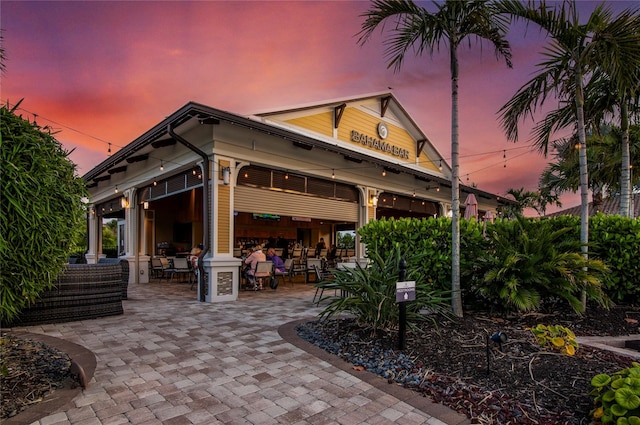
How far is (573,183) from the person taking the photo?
1091 cm

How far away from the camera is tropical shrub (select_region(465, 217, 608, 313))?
179 inches

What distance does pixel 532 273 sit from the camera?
15.3 ft

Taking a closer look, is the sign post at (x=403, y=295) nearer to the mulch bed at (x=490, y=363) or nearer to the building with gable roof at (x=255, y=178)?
the mulch bed at (x=490, y=363)

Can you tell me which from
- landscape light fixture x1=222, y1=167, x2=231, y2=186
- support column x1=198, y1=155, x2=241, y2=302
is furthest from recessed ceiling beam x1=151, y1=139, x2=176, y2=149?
landscape light fixture x1=222, y1=167, x2=231, y2=186

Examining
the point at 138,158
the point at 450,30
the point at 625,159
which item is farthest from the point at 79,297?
the point at 625,159

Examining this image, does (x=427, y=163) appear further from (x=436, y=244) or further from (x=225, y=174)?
(x=436, y=244)

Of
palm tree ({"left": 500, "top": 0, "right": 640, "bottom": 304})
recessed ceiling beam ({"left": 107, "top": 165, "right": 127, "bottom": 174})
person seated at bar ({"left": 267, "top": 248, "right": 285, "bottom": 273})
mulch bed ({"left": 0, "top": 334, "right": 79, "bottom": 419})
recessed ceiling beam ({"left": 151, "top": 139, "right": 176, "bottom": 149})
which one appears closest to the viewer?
mulch bed ({"left": 0, "top": 334, "right": 79, "bottom": 419})

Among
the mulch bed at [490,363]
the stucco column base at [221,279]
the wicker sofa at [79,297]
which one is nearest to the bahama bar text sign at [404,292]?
the mulch bed at [490,363]

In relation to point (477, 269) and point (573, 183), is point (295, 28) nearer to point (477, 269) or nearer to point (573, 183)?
point (477, 269)

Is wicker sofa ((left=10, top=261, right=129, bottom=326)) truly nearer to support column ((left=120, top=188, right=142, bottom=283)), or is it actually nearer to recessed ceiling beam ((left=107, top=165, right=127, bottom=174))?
support column ((left=120, top=188, right=142, bottom=283))

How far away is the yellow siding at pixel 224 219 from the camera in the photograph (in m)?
7.89

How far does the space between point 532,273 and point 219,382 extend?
413 cm

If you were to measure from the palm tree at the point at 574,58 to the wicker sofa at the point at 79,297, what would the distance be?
24.5 ft

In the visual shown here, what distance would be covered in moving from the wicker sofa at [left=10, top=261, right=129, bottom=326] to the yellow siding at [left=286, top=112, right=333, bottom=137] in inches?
279
